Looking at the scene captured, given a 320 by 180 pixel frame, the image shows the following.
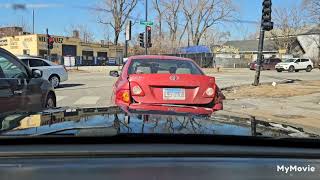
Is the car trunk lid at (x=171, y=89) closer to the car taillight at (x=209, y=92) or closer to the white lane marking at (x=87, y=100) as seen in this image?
the car taillight at (x=209, y=92)

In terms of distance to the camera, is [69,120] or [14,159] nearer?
[14,159]

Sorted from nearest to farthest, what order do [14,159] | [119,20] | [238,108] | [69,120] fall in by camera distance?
[14,159] < [69,120] < [238,108] < [119,20]

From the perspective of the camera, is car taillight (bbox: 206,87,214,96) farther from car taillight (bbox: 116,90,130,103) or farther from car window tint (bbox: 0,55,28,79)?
car window tint (bbox: 0,55,28,79)

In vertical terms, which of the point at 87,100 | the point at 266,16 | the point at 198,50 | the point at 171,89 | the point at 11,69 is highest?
the point at 266,16

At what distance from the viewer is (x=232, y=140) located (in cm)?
248

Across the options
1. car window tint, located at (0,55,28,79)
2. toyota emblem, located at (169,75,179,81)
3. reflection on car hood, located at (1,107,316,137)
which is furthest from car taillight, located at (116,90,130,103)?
reflection on car hood, located at (1,107,316,137)

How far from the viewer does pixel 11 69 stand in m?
7.69

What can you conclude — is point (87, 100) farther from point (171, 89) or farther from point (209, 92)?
point (209, 92)

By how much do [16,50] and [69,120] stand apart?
2861 inches

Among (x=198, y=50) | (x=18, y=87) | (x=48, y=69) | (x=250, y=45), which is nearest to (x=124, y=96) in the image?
(x=18, y=87)

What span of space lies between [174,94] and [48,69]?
1529cm

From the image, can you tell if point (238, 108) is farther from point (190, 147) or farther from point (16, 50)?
point (16, 50)

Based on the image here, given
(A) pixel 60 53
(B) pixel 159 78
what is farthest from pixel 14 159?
(A) pixel 60 53

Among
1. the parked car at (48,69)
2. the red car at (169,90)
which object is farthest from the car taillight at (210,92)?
the parked car at (48,69)
